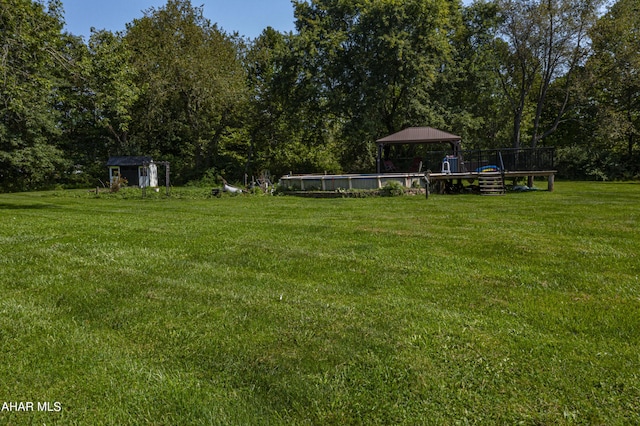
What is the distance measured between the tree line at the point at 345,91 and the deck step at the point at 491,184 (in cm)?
897

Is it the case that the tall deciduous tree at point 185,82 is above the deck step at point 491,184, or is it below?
above

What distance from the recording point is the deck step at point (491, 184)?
54.0 feet

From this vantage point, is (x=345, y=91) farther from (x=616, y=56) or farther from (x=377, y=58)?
(x=616, y=56)

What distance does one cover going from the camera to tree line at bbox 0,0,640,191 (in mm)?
24672

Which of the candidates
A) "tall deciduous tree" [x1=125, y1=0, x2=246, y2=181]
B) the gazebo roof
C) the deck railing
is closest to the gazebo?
the gazebo roof

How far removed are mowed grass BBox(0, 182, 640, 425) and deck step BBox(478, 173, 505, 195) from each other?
10676 millimetres

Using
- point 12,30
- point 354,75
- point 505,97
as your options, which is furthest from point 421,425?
point 505,97

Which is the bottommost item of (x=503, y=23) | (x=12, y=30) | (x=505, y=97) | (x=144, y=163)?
(x=144, y=163)

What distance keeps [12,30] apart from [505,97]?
30.1 metres

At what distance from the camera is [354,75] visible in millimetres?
26031

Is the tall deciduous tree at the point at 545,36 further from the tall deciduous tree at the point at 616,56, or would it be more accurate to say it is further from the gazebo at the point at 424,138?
the gazebo at the point at 424,138

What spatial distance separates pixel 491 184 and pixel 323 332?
15.6 metres

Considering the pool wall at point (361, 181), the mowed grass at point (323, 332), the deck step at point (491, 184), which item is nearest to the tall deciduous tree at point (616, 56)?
the deck step at point (491, 184)

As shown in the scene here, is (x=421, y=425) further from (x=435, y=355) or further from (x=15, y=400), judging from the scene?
(x=15, y=400)
